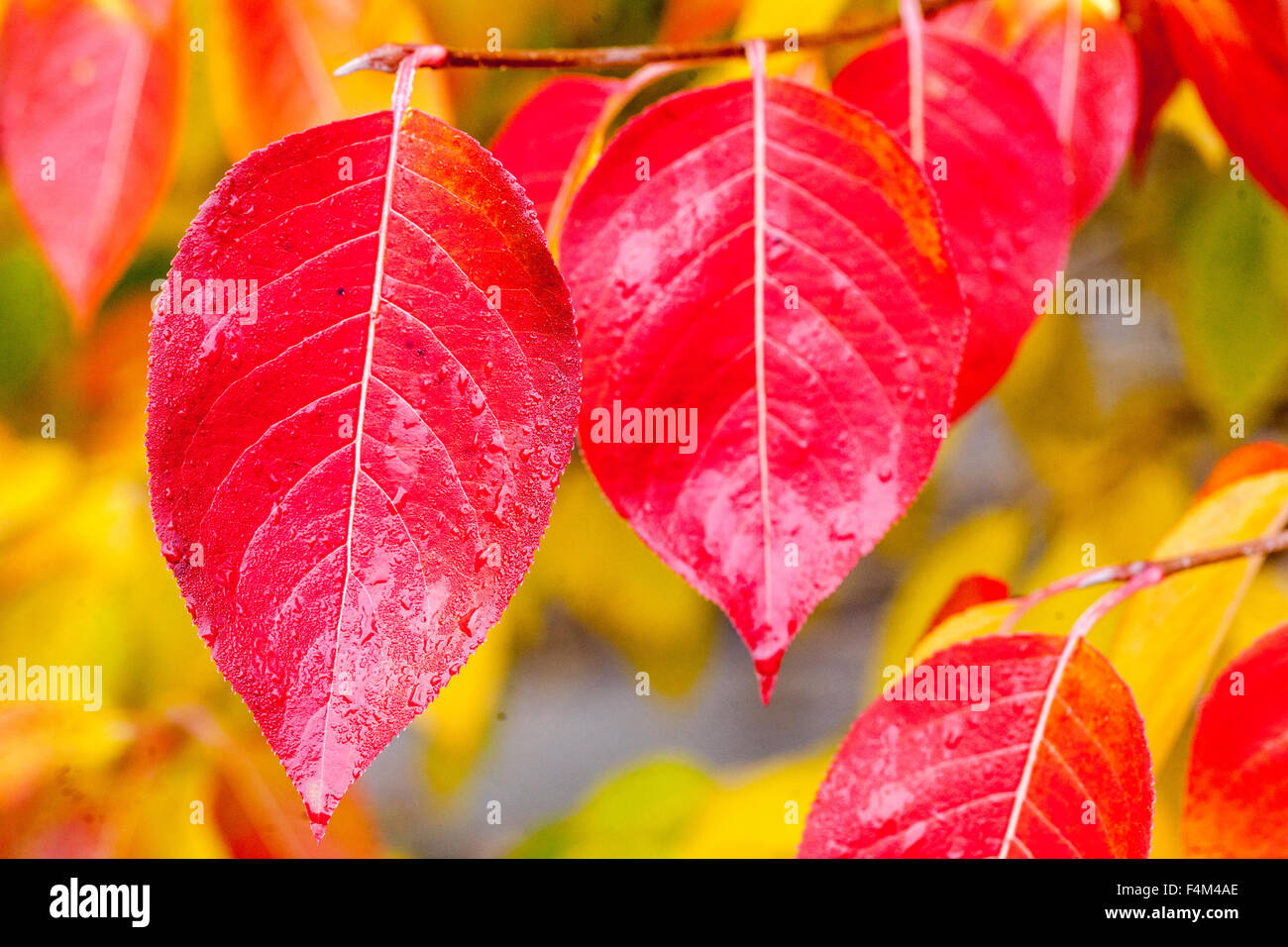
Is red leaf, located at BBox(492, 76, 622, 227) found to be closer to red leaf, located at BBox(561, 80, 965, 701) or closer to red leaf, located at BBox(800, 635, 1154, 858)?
red leaf, located at BBox(561, 80, 965, 701)

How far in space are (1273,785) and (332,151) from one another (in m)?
0.26

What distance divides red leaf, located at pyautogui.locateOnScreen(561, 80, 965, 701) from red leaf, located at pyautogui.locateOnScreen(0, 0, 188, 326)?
0.21 meters

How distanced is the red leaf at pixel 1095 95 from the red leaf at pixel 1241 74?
0.04 m

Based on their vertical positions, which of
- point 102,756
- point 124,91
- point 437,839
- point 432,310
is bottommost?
point 437,839

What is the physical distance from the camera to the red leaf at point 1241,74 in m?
0.27

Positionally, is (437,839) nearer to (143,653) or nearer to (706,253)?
(143,653)

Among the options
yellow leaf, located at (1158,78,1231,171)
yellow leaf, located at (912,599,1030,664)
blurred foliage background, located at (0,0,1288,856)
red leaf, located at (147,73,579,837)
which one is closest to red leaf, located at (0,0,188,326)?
blurred foliage background, located at (0,0,1288,856)

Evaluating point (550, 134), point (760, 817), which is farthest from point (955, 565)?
point (550, 134)

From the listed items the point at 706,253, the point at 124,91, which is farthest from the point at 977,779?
the point at 124,91

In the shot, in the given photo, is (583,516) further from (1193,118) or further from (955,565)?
(1193,118)

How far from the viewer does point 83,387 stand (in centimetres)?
60

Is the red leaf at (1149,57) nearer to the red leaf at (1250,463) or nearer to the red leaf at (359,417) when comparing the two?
the red leaf at (1250,463)

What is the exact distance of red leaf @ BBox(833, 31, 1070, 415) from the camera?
253 millimetres

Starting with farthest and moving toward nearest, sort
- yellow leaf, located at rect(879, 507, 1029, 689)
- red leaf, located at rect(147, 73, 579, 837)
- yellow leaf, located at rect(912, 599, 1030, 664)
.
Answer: yellow leaf, located at rect(879, 507, 1029, 689), yellow leaf, located at rect(912, 599, 1030, 664), red leaf, located at rect(147, 73, 579, 837)
